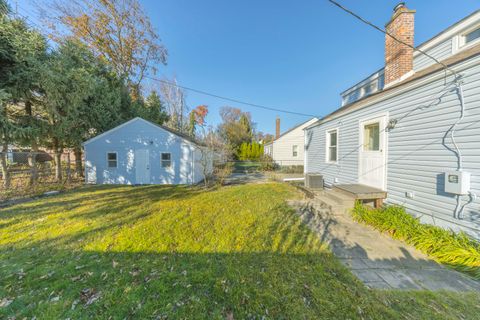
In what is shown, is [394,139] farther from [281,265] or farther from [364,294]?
[281,265]

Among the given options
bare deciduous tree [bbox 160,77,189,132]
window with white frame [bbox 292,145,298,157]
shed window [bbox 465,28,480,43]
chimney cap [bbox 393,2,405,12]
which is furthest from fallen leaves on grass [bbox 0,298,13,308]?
bare deciduous tree [bbox 160,77,189,132]

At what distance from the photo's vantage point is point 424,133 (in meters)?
3.85

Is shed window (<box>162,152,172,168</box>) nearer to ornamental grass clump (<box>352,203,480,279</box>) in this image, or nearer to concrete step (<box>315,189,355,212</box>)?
concrete step (<box>315,189,355,212</box>)

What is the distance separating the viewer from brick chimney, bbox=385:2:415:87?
203 inches

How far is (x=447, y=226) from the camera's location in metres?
3.37

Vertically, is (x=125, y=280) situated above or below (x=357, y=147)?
below

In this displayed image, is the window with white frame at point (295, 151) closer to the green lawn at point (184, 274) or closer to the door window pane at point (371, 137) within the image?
the door window pane at point (371, 137)

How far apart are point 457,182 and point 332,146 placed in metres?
4.36

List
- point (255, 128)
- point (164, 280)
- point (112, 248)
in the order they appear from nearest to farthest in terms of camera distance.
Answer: point (164, 280) < point (112, 248) < point (255, 128)

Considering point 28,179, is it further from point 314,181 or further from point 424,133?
point 424,133

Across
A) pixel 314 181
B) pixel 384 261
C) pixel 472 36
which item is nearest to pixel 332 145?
pixel 314 181

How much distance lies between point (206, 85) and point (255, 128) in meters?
21.2

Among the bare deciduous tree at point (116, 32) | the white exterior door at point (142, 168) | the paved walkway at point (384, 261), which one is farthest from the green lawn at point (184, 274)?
the bare deciduous tree at point (116, 32)

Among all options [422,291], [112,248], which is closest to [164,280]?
[112,248]
